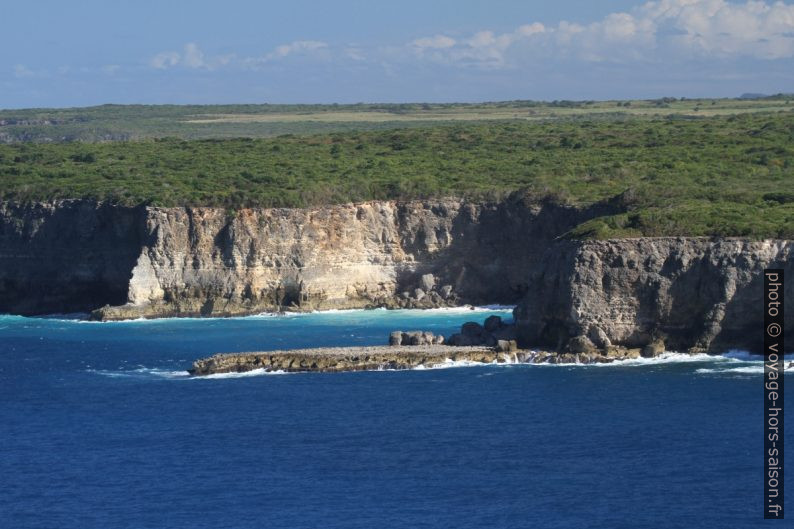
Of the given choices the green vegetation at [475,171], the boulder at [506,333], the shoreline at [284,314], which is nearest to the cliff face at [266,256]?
the shoreline at [284,314]

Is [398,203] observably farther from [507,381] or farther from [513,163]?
[507,381]

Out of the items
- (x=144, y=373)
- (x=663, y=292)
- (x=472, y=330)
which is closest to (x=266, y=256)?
(x=472, y=330)

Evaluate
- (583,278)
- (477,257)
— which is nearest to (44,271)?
(477,257)

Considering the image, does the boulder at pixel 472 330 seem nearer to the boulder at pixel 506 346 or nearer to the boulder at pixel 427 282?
the boulder at pixel 506 346

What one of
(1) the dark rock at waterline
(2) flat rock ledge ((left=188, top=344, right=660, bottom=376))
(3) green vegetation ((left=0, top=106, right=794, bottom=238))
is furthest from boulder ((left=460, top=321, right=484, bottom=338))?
(3) green vegetation ((left=0, top=106, right=794, bottom=238))

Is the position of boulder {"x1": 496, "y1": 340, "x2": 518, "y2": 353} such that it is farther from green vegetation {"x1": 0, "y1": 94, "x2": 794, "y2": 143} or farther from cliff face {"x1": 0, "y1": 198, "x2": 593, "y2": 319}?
green vegetation {"x1": 0, "y1": 94, "x2": 794, "y2": 143}
